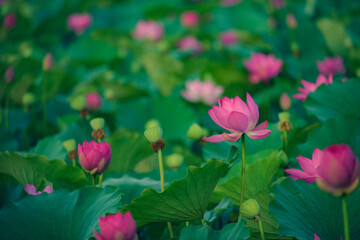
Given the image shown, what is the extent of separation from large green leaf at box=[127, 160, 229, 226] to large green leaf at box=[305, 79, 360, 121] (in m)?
0.43

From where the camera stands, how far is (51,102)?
1673mm

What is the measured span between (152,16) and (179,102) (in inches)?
84.2

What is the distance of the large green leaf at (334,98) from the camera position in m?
1.01

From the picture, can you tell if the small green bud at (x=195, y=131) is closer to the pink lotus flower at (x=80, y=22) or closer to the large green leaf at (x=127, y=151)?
the large green leaf at (x=127, y=151)

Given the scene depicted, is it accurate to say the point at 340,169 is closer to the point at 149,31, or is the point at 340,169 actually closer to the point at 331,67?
the point at 331,67

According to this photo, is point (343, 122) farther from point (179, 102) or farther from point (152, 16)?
point (152, 16)

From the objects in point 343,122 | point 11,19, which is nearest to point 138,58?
point 11,19

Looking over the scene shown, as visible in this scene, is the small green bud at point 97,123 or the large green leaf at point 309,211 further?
the small green bud at point 97,123

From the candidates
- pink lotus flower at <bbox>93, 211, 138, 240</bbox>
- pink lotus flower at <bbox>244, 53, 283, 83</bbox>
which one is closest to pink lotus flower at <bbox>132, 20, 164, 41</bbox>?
pink lotus flower at <bbox>244, 53, 283, 83</bbox>

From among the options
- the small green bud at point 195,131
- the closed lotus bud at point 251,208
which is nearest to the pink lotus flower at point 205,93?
the small green bud at point 195,131

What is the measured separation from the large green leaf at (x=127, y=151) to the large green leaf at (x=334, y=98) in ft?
1.54

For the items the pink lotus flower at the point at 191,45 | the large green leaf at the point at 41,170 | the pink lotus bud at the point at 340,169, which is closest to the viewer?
the pink lotus bud at the point at 340,169

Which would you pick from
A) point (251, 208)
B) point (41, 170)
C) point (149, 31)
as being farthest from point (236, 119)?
point (149, 31)

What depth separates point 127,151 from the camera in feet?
3.65
